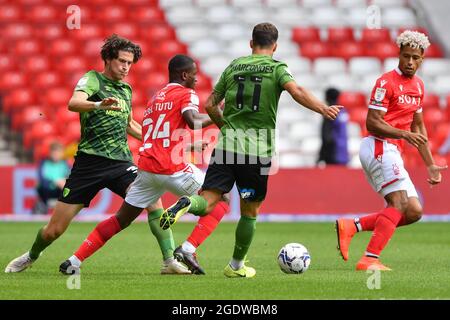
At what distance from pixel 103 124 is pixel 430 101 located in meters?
14.8

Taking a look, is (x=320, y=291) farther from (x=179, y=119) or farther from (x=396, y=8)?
(x=396, y=8)

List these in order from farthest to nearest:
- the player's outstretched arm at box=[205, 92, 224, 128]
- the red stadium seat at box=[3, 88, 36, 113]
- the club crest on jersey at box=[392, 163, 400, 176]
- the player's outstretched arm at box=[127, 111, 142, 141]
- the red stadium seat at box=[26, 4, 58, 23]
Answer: the red stadium seat at box=[26, 4, 58, 23] → the red stadium seat at box=[3, 88, 36, 113] → the player's outstretched arm at box=[127, 111, 142, 141] → the club crest on jersey at box=[392, 163, 400, 176] → the player's outstretched arm at box=[205, 92, 224, 128]

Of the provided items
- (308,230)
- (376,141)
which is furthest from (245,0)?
(376,141)

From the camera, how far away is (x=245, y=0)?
25531 millimetres

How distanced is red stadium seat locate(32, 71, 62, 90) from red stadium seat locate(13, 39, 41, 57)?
27.5 inches

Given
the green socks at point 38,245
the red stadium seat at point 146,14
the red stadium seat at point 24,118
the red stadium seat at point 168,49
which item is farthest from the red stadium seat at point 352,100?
the green socks at point 38,245

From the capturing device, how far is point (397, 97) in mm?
10039

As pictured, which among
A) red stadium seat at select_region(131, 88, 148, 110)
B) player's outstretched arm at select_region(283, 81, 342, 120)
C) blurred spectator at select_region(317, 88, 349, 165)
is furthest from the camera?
red stadium seat at select_region(131, 88, 148, 110)

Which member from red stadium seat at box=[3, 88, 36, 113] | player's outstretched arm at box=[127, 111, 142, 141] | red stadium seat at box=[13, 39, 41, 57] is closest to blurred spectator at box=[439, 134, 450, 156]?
red stadium seat at box=[3, 88, 36, 113]

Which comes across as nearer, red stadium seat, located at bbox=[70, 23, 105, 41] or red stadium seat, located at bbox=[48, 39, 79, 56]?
red stadium seat, located at bbox=[48, 39, 79, 56]

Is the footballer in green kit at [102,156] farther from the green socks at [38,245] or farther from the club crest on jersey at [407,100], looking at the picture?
the club crest on jersey at [407,100]

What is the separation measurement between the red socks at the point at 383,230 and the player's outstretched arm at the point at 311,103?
1637 mm

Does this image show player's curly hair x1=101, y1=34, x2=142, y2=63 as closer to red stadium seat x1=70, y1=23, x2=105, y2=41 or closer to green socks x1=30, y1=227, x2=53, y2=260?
green socks x1=30, y1=227, x2=53, y2=260

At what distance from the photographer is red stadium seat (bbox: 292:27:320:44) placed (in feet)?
82.5
